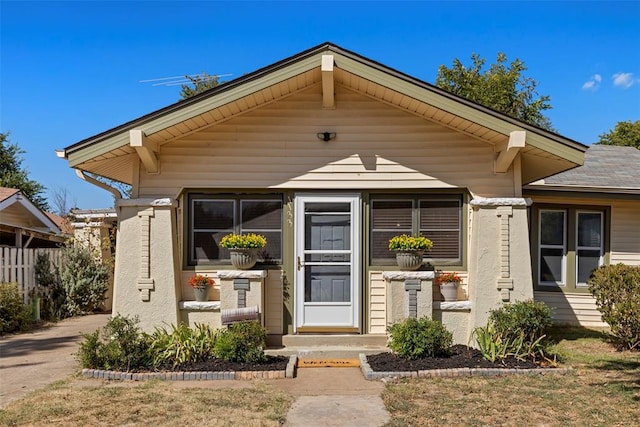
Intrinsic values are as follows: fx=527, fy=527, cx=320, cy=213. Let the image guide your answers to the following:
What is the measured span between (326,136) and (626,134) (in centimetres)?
2666

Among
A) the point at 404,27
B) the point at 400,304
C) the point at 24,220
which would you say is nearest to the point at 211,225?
the point at 400,304

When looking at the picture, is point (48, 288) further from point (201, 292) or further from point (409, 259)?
point (409, 259)

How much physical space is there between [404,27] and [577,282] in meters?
6.63

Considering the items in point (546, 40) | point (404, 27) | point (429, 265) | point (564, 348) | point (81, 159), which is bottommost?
point (564, 348)

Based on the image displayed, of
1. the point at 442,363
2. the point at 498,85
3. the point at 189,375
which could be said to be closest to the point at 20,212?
the point at 189,375

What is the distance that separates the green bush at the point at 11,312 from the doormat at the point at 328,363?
649 cm

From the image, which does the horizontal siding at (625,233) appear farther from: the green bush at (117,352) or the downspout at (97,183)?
the downspout at (97,183)

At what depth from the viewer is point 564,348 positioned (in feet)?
27.5

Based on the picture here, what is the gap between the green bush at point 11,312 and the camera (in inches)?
409

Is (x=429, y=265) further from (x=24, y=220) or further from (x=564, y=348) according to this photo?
(x=24, y=220)

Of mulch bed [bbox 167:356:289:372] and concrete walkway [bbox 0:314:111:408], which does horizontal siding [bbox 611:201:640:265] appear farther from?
concrete walkway [bbox 0:314:111:408]

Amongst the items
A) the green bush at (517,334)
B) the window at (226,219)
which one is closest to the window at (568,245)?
the green bush at (517,334)

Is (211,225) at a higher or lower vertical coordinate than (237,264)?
higher

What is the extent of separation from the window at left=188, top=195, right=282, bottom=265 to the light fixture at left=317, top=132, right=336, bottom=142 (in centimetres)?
119
